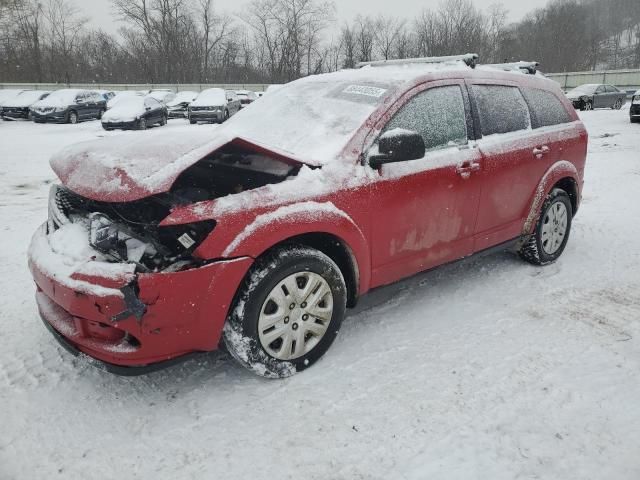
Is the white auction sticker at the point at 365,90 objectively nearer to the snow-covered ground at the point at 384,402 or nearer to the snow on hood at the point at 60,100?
the snow-covered ground at the point at 384,402

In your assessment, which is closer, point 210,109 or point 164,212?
point 164,212

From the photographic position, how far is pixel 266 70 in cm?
5375

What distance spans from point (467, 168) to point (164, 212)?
2093 millimetres

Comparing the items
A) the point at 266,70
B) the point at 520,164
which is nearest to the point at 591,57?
the point at 266,70

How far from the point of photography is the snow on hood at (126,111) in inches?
705

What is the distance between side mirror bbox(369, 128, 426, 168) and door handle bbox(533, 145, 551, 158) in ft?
5.31

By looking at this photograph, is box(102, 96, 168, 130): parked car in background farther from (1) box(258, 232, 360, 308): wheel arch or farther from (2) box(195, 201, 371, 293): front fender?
(2) box(195, 201, 371, 293): front fender

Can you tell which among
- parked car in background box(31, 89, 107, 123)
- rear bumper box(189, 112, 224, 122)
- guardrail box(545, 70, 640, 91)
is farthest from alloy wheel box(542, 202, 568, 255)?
guardrail box(545, 70, 640, 91)

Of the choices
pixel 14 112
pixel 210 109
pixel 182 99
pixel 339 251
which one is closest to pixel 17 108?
pixel 14 112

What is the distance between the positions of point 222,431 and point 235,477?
1.03ft

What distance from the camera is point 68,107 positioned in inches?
817

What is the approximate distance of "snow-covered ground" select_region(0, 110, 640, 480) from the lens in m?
2.23

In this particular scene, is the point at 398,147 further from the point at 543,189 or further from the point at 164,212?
the point at 543,189

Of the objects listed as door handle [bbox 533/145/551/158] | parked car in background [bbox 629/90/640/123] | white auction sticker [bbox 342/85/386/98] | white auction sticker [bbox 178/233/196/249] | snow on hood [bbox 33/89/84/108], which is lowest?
white auction sticker [bbox 178/233/196/249]
